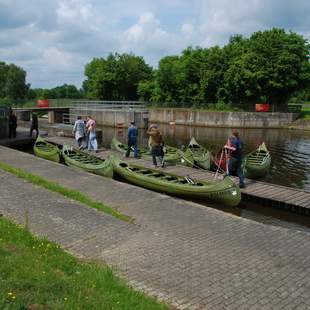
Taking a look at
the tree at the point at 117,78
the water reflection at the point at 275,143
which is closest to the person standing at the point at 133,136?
the water reflection at the point at 275,143

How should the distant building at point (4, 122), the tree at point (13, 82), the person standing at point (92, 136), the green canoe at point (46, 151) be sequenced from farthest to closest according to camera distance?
the tree at point (13, 82)
the distant building at point (4, 122)
the person standing at point (92, 136)
the green canoe at point (46, 151)

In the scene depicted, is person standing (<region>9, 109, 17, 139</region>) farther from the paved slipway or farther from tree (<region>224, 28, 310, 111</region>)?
tree (<region>224, 28, 310, 111</region>)

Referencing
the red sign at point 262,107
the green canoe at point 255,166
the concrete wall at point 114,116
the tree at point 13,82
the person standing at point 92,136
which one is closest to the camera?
the green canoe at point 255,166

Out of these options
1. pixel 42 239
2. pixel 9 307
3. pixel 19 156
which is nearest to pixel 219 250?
pixel 42 239

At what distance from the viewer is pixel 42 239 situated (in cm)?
861

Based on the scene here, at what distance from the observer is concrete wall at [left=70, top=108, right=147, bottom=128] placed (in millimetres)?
54156

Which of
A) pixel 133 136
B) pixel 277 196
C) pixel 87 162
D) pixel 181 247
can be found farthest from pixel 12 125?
pixel 181 247

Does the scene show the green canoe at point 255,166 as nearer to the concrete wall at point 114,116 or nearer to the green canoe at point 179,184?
the green canoe at point 179,184

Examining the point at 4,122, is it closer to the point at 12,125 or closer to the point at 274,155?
the point at 12,125

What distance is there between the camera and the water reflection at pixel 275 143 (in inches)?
857

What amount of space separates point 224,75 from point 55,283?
5569 cm

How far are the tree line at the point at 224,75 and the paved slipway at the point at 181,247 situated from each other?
4572 cm

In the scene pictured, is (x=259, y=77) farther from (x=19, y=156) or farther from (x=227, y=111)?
(x=19, y=156)

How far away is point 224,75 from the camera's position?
5928cm
